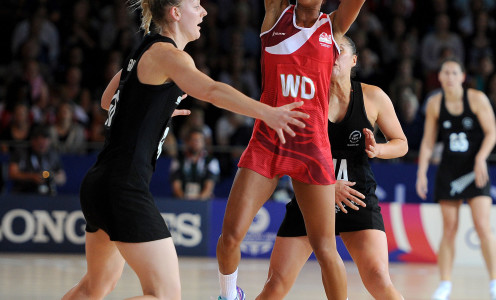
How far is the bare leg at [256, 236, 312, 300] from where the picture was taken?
4391mm

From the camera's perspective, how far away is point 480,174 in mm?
7016

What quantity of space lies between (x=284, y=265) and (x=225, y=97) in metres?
1.45

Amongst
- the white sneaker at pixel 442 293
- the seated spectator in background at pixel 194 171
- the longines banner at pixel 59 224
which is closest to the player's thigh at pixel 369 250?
the white sneaker at pixel 442 293

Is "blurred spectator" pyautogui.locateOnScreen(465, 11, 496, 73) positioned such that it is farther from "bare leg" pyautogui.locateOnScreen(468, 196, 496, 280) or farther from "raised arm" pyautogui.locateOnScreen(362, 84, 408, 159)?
"raised arm" pyautogui.locateOnScreen(362, 84, 408, 159)

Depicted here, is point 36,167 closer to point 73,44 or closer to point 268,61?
point 73,44

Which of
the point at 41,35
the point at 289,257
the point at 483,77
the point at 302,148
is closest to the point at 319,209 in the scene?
the point at 302,148

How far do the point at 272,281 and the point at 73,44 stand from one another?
28.8ft

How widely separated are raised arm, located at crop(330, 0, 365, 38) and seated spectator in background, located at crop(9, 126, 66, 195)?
6380mm

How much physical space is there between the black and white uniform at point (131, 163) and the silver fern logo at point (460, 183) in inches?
164

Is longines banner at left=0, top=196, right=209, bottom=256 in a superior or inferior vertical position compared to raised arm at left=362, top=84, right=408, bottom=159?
inferior

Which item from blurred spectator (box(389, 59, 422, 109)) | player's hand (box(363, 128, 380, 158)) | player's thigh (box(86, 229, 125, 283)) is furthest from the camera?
blurred spectator (box(389, 59, 422, 109))

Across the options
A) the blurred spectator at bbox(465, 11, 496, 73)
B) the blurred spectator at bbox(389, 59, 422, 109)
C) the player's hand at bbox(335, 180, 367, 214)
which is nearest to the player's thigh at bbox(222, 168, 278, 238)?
the player's hand at bbox(335, 180, 367, 214)

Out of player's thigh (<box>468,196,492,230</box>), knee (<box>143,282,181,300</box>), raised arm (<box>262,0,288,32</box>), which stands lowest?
player's thigh (<box>468,196,492,230</box>)

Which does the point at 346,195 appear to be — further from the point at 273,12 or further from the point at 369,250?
the point at 273,12
